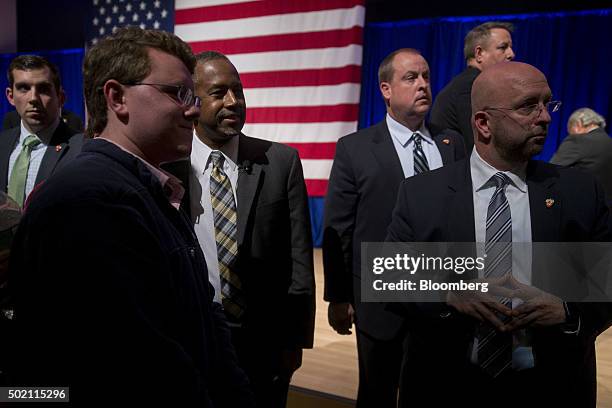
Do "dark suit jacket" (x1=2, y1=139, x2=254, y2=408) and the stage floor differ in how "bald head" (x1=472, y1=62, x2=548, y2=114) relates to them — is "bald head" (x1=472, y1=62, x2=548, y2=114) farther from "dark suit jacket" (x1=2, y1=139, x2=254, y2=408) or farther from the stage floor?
the stage floor

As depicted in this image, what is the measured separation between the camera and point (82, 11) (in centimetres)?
807

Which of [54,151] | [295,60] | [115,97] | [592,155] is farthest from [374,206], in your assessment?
[295,60]

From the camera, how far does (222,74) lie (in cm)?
176

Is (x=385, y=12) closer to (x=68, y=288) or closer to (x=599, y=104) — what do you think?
(x=599, y=104)

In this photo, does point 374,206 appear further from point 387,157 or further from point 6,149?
point 6,149

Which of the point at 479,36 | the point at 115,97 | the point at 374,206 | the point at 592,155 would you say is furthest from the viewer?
the point at 592,155

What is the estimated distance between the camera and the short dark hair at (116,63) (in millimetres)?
1093

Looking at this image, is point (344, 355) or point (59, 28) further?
point (59, 28)

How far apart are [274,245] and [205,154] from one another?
35cm

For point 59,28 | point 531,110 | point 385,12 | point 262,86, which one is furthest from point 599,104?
point 59,28

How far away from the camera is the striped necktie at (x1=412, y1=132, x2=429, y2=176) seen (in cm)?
218

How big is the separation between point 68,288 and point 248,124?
16.0 feet

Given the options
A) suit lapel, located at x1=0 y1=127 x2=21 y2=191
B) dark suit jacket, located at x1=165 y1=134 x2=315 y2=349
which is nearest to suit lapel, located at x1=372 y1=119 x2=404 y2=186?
dark suit jacket, located at x1=165 y1=134 x2=315 y2=349

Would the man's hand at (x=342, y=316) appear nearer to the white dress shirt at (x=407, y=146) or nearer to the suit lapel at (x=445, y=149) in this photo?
the white dress shirt at (x=407, y=146)
